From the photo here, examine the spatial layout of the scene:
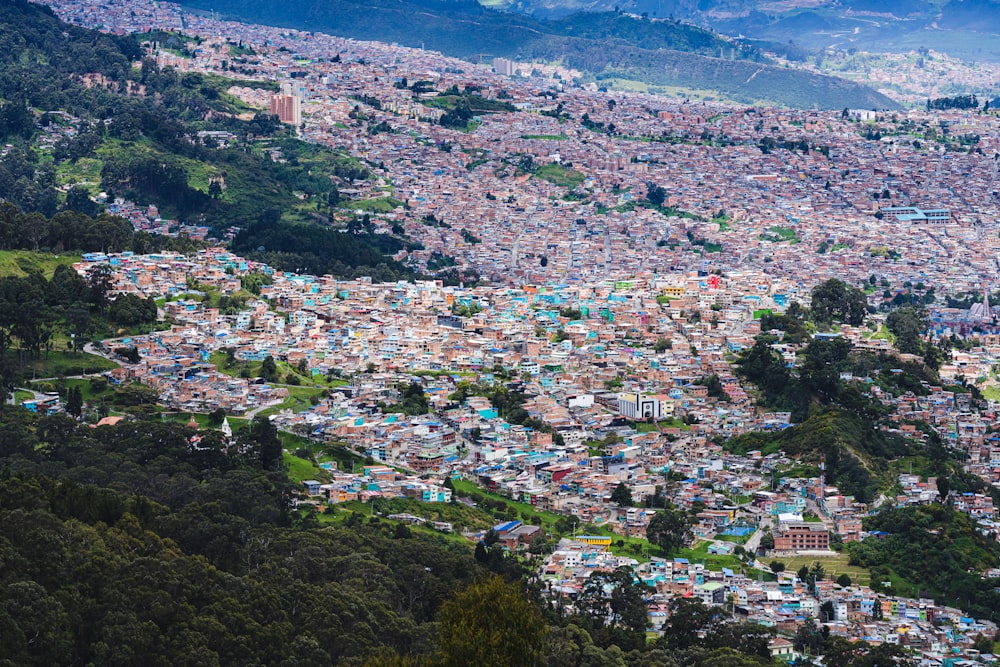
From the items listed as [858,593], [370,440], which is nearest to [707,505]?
[858,593]

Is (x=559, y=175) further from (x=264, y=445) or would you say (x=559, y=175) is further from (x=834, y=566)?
(x=834, y=566)

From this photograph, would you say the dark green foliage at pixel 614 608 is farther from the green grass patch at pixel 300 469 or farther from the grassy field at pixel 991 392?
the grassy field at pixel 991 392

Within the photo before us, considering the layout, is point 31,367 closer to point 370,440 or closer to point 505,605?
point 370,440

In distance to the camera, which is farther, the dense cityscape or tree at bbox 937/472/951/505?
tree at bbox 937/472/951/505

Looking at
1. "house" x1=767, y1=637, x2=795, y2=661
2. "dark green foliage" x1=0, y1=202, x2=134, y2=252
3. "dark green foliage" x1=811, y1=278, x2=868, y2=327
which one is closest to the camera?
"house" x1=767, y1=637, x2=795, y2=661

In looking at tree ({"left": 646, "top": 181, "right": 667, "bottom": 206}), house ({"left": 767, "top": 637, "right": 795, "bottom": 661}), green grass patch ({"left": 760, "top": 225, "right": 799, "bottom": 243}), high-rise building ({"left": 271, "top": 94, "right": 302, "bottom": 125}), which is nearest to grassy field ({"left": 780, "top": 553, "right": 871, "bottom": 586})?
house ({"left": 767, "top": 637, "right": 795, "bottom": 661})

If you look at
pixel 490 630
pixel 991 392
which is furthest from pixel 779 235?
pixel 490 630

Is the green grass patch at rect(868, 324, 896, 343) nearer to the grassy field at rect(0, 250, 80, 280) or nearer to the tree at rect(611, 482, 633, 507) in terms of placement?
the tree at rect(611, 482, 633, 507)
